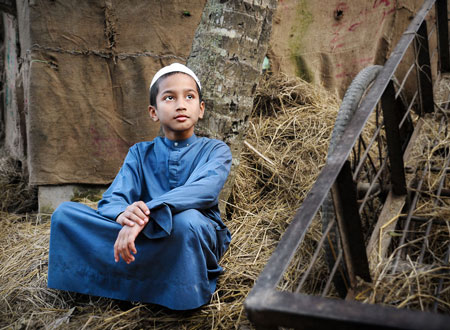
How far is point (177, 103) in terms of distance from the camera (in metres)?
2.19

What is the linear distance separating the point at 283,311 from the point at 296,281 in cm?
107

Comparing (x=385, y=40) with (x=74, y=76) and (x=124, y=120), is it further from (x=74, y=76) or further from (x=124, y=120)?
(x=74, y=76)

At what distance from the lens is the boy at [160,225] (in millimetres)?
1892

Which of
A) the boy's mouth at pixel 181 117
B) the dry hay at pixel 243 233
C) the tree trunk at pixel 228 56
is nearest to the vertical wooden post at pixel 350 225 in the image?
the dry hay at pixel 243 233

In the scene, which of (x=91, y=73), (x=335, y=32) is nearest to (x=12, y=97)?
(x=91, y=73)

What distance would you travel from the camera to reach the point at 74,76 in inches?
144

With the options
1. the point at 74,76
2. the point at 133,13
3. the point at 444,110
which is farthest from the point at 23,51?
the point at 444,110

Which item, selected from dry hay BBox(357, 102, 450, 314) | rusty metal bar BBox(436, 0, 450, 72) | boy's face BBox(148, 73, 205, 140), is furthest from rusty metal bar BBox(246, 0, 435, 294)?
rusty metal bar BBox(436, 0, 450, 72)

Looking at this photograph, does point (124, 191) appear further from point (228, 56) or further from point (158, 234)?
point (228, 56)

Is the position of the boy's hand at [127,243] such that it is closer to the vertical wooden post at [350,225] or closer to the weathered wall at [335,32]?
the vertical wooden post at [350,225]

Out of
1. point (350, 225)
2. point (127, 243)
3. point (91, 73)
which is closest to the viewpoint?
point (350, 225)

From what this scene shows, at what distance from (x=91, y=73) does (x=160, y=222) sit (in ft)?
7.50

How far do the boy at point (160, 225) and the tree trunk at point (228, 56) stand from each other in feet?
0.82

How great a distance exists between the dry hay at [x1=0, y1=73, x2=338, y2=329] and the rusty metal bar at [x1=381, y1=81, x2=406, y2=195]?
1.59ft
